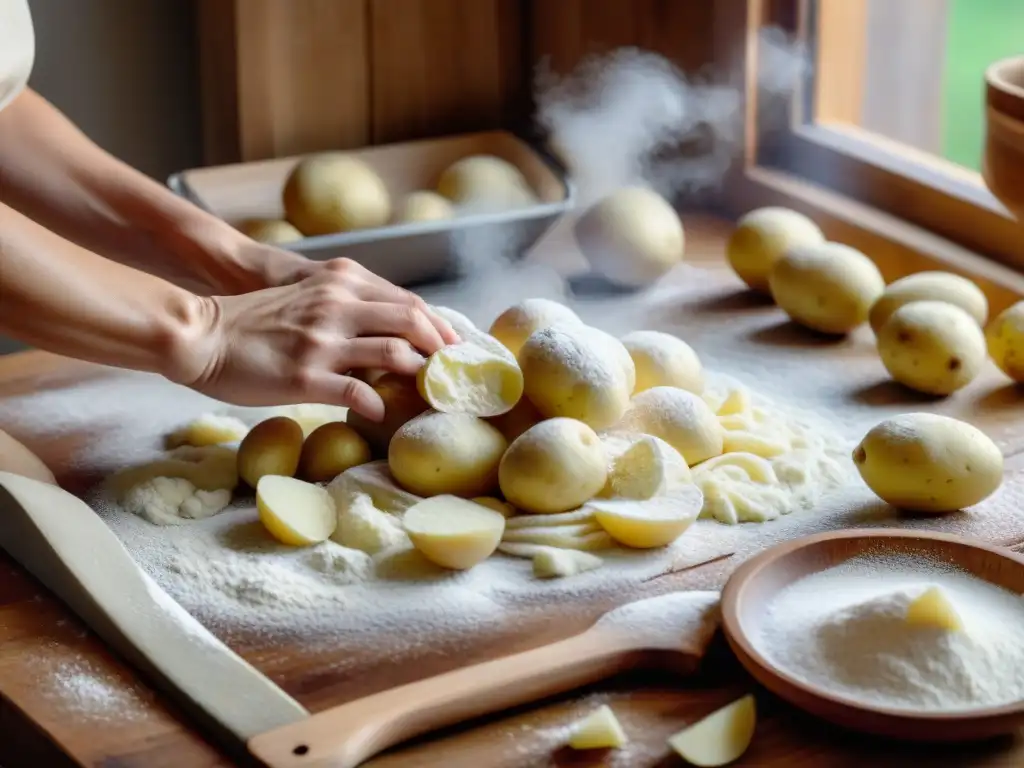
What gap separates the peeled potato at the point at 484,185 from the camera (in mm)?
1511

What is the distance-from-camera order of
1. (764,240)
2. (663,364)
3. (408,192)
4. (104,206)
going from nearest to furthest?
(663,364) → (104,206) → (764,240) → (408,192)

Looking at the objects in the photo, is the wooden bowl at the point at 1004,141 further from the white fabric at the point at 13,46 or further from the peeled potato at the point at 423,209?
the white fabric at the point at 13,46

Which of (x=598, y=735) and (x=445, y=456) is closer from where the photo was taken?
(x=598, y=735)

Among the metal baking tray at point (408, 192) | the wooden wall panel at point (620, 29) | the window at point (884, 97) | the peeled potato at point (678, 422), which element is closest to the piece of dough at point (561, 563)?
the peeled potato at point (678, 422)

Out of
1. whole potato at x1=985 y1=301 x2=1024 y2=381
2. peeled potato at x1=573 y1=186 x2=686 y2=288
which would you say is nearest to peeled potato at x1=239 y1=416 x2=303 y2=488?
peeled potato at x1=573 y1=186 x2=686 y2=288

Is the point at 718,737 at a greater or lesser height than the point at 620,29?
lesser

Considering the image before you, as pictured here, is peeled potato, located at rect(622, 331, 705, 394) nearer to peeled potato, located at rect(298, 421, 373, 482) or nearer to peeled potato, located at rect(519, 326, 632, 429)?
peeled potato, located at rect(519, 326, 632, 429)

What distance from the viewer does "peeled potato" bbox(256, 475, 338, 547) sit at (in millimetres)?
982

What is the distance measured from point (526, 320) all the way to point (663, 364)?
110 mm

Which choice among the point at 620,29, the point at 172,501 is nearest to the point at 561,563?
the point at 172,501

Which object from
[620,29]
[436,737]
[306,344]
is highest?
[620,29]

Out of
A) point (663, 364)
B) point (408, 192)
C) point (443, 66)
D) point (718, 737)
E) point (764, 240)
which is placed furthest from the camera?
point (443, 66)

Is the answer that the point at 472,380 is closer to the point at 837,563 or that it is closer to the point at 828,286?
the point at 837,563

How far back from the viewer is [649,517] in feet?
3.18
